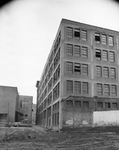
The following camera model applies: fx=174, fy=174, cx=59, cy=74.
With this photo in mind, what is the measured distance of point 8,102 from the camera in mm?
50812

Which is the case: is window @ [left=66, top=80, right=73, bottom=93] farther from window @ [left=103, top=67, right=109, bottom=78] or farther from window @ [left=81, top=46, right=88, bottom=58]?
window @ [left=103, top=67, right=109, bottom=78]

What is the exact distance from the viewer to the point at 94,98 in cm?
3036

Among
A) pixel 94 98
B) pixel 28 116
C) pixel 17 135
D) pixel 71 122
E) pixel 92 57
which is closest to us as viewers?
pixel 17 135

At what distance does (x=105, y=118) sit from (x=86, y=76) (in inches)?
314

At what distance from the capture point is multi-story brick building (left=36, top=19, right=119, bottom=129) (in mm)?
29156

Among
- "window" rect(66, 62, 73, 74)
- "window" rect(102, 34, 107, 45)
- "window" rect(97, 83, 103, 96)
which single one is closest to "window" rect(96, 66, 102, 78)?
"window" rect(97, 83, 103, 96)

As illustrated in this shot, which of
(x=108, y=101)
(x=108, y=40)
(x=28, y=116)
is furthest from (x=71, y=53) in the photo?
(x=28, y=116)

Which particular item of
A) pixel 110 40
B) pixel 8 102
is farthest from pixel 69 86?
pixel 8 102

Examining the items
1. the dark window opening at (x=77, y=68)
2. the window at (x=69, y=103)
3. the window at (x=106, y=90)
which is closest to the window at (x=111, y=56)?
the window at (x=106, y=90)

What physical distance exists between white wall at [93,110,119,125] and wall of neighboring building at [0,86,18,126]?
28.4m

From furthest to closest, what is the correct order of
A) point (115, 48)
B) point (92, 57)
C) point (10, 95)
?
1. point (10, 95)
2. point (115, 48)
3. point (92, 57)

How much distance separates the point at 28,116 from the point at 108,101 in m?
51.6

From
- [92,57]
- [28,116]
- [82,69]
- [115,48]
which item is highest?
[115,48]

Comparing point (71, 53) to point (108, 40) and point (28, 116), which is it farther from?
point (28, 116)
